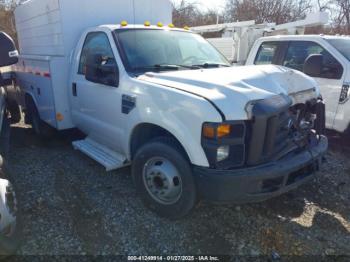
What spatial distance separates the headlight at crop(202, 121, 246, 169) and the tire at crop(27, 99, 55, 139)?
12.8 feet

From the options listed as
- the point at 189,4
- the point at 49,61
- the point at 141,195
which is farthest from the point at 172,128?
the point at 189,4

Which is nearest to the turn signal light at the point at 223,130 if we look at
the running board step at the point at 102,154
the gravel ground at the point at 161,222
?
the gravel ground at the point at 161,222

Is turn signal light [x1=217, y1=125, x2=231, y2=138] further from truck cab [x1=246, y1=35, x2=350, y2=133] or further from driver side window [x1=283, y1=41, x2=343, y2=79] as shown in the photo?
driver side window [x1=283, y1=41, x2=343, y2=79]

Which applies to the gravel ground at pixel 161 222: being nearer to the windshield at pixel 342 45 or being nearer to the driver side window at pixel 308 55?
the driver side window at pixel 308 55

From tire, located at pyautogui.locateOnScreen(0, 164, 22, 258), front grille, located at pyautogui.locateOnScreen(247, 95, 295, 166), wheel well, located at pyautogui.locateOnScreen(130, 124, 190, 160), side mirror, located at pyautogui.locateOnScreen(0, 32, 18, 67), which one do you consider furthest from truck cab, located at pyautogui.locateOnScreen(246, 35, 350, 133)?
tire, located at pyautogui.locateOnScreen(0, 164, 22, 258)

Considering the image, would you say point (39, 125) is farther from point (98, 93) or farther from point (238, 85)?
point (238, 85)

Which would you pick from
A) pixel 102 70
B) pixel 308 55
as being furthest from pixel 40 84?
pixel 308 55

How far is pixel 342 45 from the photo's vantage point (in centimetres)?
527

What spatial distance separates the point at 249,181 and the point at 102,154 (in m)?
2.09

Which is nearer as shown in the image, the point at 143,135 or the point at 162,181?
the point at 162,181

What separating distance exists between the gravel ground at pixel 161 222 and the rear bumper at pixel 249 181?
50 cm

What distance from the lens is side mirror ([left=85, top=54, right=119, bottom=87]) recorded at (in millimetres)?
3518

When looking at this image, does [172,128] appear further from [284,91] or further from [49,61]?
[49,61]

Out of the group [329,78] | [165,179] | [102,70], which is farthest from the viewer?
[329,78]
